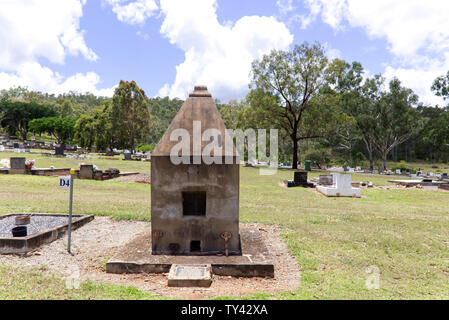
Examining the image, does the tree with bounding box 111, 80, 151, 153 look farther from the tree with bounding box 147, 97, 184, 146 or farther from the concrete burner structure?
the concrete burner structure

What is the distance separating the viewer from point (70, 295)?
4.74m

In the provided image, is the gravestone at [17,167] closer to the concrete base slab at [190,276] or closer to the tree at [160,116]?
the concrete base slab at [190,276]

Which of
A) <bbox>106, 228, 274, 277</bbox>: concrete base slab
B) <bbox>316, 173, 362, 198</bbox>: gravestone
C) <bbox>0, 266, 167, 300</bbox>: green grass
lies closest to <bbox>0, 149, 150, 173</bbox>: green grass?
<bbox>316, 173, 362, 198</bbox>: gravestone

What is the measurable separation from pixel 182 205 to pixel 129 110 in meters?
45.1

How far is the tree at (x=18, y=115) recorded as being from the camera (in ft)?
220

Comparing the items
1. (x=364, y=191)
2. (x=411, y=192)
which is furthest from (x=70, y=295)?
(x=411, y=192)

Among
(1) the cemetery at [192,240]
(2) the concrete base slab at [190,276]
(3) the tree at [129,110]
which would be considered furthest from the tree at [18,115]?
(2) the concrete base slab at [190,276]

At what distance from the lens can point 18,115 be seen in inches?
2660

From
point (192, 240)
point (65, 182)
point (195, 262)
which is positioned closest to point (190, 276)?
point (195, 262)

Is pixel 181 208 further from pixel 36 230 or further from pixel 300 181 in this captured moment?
pixel 300 181

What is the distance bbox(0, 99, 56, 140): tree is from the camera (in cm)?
6694

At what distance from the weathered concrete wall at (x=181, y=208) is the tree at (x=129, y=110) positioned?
4417 centimetres
